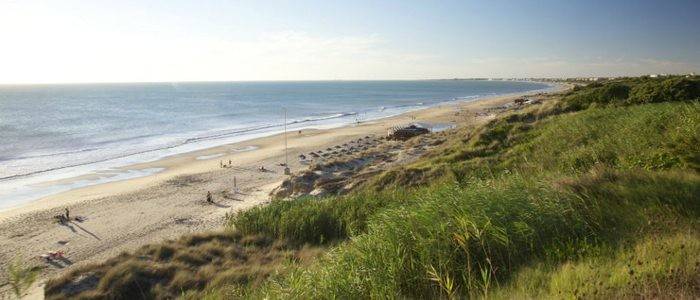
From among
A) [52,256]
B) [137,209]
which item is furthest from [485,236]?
[137,209]

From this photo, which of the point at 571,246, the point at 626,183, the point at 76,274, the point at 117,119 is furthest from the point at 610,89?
the point at 117,119

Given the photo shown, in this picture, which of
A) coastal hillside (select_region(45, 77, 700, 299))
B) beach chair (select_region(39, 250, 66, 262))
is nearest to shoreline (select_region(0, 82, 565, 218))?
beach chair (select_region(39, 250, 66, 262))

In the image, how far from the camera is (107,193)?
2314 cm

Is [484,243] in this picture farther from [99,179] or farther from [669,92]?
[99,179]

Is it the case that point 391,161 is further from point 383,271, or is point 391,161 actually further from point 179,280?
point 383,271

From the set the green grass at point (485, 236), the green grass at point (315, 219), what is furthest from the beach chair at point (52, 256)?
the green grass at point (485, 236)

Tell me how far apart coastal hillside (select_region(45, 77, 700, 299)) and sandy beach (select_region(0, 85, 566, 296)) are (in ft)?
14.3

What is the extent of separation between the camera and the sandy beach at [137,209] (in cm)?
1542

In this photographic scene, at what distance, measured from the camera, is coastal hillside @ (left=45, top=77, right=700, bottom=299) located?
4523 millimetres

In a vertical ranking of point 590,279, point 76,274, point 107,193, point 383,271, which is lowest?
point 107,193

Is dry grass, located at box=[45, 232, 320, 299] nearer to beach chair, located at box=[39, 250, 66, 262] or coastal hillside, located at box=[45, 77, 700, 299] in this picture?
coastal hillside, located at box=[45, 77, 700, 299]

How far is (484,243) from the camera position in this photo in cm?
567

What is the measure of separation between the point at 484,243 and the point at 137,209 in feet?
59.2

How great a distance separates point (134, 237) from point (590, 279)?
51.9ft
